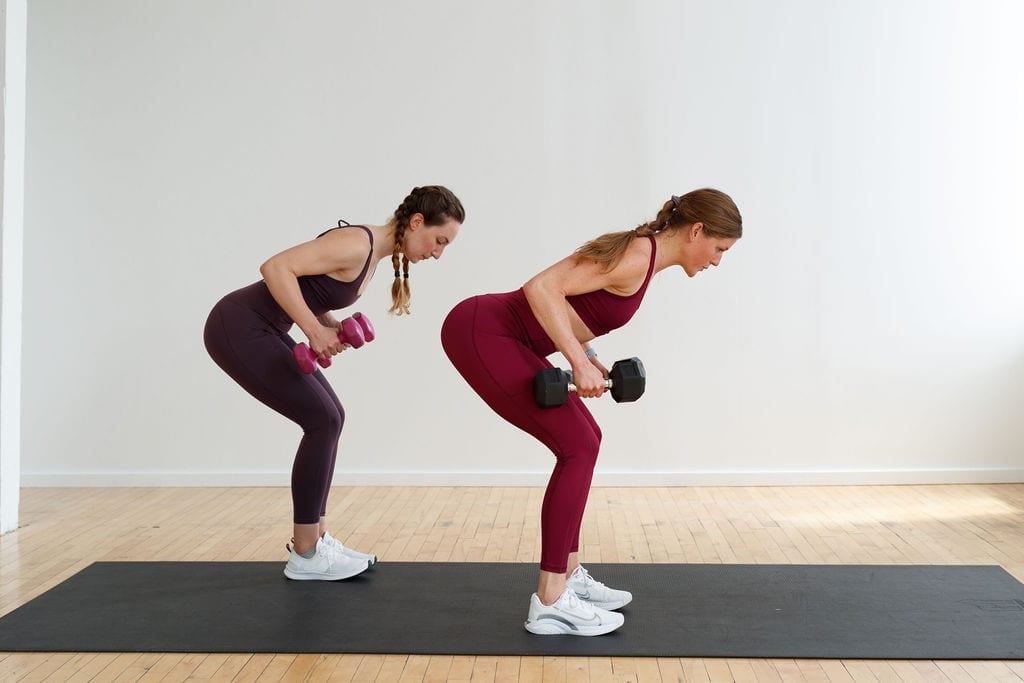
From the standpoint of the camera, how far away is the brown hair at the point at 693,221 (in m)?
2.60

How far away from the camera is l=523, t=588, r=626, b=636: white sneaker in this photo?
8.70 feet

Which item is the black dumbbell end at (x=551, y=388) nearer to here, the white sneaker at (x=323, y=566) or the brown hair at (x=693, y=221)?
the brown hair at (x=693, y=221)

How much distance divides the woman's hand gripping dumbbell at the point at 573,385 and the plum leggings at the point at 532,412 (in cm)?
7

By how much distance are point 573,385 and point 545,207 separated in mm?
2291

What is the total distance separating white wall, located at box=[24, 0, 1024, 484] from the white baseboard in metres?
0.02

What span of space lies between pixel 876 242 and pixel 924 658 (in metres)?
2.76

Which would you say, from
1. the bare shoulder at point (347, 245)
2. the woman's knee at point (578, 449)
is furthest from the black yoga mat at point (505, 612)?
the bare shoulder at point (347, 245)

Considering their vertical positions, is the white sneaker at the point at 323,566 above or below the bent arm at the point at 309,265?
below

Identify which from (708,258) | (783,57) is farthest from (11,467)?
(783,57)

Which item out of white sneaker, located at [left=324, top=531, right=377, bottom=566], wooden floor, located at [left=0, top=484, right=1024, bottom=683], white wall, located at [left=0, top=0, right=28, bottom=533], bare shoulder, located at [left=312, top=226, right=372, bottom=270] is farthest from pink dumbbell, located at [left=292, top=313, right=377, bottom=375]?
white wall, located at [left=0, top=0, right=28, bottom=533]

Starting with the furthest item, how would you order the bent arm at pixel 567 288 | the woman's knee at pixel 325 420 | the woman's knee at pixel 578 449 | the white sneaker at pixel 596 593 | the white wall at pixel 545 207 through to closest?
the white wall at pixel 545 207 → the woman's knee at pixel 325 420 → the white sneaker at pixel 596 593 → the woman's knee at pixel 578 449 → the bent arm at pixel 567 288

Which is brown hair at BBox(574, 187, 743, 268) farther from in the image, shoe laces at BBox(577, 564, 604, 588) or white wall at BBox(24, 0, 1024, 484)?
white wall at BBox(24, 0, 1024, 484)

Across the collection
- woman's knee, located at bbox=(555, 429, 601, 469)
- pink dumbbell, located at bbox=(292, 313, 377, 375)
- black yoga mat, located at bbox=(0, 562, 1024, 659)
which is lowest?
black yoga mat, located at bbox=(0, 562, 1024, 659)

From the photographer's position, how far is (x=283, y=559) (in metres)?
3.54
